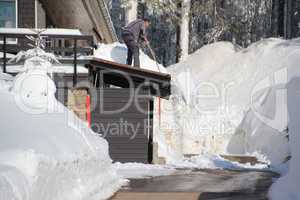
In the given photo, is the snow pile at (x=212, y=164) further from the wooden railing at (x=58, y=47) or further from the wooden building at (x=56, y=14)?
the wooden building at (x=56, y=14)

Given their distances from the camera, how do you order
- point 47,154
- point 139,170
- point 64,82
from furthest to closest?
point 64,82, point 139,170, point 47,154

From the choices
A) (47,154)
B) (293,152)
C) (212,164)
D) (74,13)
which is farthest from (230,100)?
(47,154)

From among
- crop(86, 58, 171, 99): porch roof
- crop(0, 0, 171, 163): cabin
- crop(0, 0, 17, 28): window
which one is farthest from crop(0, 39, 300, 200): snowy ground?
crop(0, 0, 17, 28): window

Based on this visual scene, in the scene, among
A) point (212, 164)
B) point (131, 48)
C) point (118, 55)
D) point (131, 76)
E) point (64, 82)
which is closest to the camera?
point (64, 82)

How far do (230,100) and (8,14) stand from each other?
11.0m

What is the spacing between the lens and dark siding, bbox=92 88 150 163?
19.5m

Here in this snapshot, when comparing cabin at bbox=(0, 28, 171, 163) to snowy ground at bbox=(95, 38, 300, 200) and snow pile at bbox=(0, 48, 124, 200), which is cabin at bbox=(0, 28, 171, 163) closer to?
snowy ground at bbox=(95, 38, 300, 200)

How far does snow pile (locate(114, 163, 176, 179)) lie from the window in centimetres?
641

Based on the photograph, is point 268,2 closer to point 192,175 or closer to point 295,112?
point 192,175

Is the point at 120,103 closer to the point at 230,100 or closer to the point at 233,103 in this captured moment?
the point at 233,103

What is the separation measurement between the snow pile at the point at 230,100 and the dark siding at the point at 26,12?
621cm

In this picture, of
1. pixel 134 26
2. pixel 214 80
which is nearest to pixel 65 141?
pixel 134 26

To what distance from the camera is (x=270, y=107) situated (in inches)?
980

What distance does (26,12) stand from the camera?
21.3 meters
